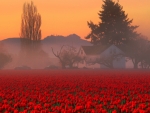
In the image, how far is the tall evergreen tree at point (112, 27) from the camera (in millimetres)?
94812

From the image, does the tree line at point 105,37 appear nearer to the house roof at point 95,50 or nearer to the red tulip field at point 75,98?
the house roof at point 95,50

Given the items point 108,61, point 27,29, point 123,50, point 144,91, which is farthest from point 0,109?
point 123,50

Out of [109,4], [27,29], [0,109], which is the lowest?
[0,109]

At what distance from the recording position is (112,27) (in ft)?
316

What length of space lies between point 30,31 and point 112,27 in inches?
940

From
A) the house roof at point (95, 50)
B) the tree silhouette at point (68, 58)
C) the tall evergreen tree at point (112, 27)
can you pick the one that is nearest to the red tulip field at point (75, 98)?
the tree silhouette at point (68, 58)

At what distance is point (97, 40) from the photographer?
98312 mm

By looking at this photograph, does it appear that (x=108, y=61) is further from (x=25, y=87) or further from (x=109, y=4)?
(x=25, y=87)

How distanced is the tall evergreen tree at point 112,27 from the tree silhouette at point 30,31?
19926mm

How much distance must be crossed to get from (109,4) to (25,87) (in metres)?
80.0

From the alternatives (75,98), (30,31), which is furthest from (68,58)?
(75,98)

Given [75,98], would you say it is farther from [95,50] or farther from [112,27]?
[112,27]

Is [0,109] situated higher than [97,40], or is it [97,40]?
[97,40]

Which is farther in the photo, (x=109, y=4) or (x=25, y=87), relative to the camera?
(x=109, y=4)
